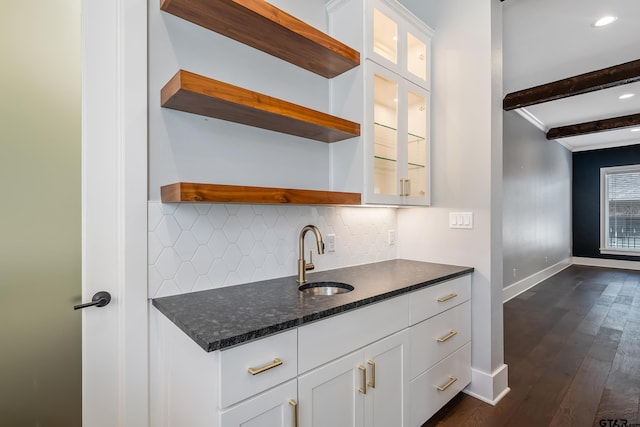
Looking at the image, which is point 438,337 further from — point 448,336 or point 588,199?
point 588,199

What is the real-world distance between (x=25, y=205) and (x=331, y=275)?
56.4 inches

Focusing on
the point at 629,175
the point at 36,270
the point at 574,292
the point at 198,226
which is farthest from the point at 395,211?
the point at 629,175

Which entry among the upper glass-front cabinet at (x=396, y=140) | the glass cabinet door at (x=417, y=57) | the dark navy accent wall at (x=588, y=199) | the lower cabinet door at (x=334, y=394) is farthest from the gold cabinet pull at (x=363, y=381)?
the dark navy accent wall at (x=588, y=199)

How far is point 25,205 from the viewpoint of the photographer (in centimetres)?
112

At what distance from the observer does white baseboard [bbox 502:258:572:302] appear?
4.50 meters

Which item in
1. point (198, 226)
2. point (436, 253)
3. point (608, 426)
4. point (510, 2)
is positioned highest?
point (510, 2)

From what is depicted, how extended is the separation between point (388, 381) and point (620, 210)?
337 inches

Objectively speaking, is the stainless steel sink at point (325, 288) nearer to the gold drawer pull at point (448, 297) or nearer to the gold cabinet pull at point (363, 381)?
the gold cabinet pull at point (363, 381)

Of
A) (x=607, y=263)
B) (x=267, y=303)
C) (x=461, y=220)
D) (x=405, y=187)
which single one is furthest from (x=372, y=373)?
(x=607, y=263)

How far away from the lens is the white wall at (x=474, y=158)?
207 cm

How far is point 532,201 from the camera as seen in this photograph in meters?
5.29

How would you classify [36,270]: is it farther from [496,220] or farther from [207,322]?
[496,220]

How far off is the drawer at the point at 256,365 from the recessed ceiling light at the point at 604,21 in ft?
11.9

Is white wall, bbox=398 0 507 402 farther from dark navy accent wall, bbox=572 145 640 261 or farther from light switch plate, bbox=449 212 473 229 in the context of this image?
dark navy accent wall, bbox=572 145 640 261
